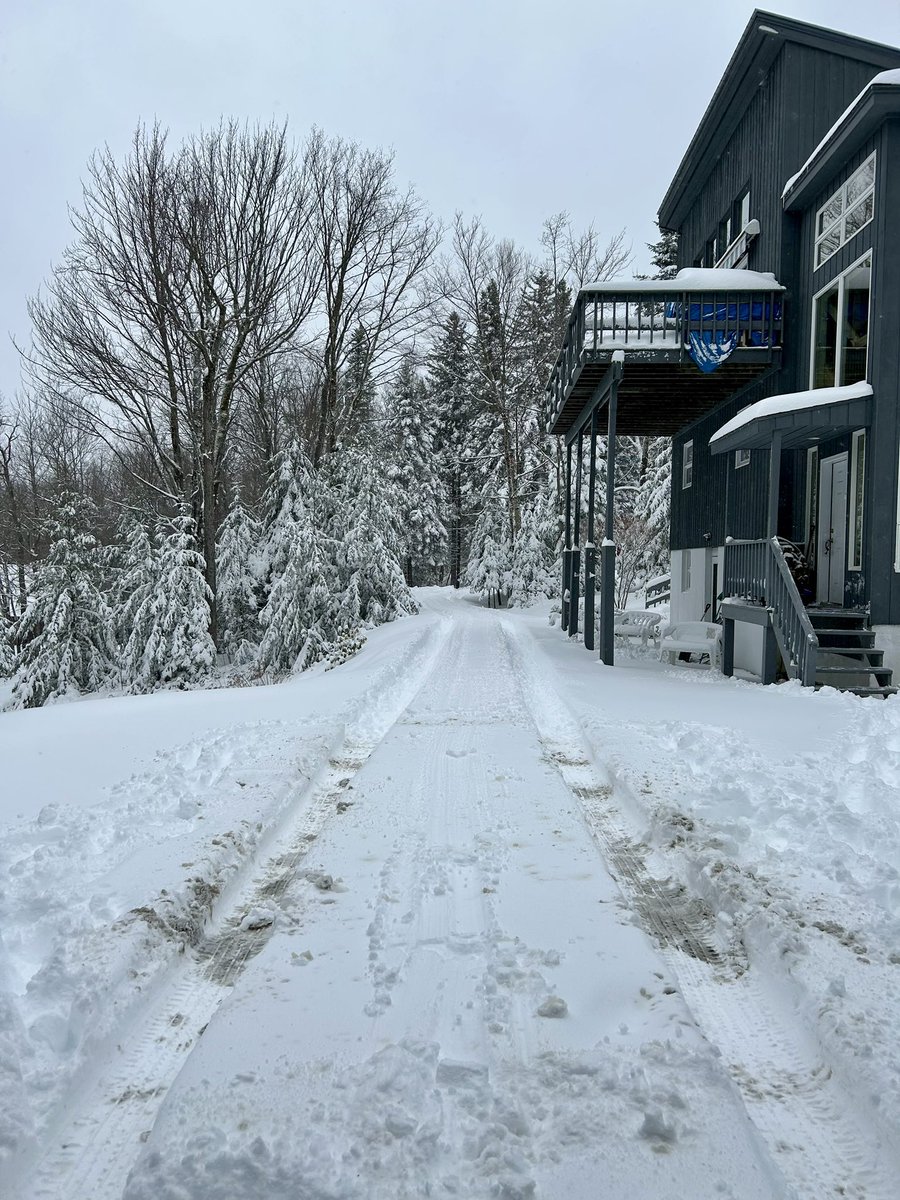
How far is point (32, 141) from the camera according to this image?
15.7 metres

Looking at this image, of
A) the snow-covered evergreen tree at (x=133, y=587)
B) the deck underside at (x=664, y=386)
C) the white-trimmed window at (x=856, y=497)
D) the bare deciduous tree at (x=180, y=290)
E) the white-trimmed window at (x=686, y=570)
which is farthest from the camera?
the white-trimmed window at (x=686, y=570)

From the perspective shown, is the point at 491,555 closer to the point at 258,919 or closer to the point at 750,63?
the point at 750,63

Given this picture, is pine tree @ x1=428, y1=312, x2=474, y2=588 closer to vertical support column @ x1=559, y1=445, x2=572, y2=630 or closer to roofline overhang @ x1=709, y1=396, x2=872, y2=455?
vertical support column @ x1=559, y1=445, x2=572, y2=630

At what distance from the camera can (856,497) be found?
10266mm

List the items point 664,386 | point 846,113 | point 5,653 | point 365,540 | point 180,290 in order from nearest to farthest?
1. point 846,113
2. point 664,386
3. point 180,290
4. point 5,653
5. point 365,540

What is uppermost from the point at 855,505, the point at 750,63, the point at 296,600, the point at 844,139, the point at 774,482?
the point at 750,63

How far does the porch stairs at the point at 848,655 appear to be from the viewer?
868 centimetres

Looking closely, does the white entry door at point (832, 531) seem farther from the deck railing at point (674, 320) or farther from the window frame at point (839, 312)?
the deck railing at point (674, 320)

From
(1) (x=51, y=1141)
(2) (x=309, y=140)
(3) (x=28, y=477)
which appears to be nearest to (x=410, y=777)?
(1) (x=51, y=1141)

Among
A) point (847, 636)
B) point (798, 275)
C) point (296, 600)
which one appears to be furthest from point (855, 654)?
point (296, 600)

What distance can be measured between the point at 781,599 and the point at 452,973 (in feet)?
25.1

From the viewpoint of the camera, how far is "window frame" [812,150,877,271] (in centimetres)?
977

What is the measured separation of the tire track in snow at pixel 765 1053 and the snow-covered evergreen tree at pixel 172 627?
1309 cm

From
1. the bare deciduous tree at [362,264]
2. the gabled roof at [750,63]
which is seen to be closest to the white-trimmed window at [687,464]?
the gabled roof at [750,63]
